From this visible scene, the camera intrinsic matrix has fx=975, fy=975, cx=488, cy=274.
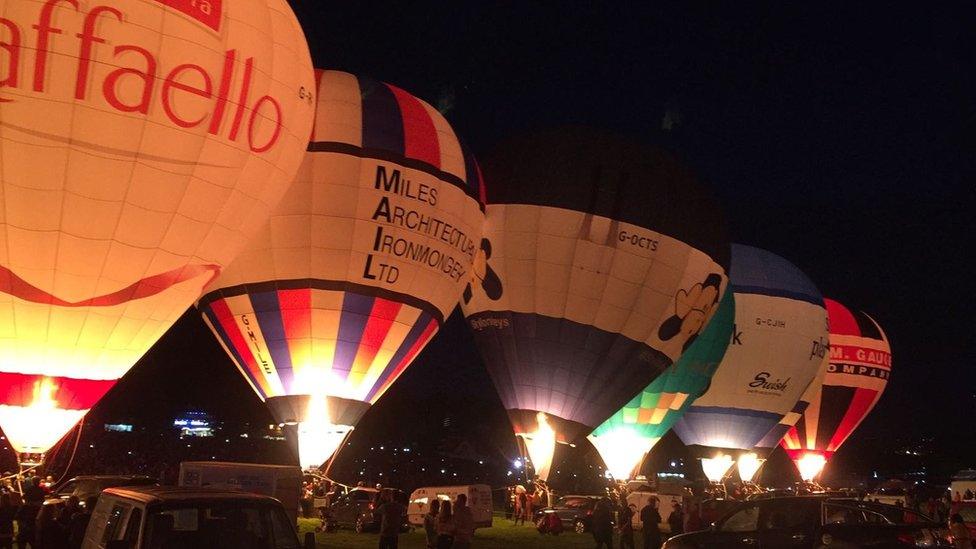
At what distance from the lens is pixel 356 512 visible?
709 inches

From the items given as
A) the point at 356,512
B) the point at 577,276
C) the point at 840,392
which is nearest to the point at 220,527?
the point at 356,512

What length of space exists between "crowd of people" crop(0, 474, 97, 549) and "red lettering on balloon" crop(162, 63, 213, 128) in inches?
189

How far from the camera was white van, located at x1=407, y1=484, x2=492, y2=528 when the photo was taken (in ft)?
60.0

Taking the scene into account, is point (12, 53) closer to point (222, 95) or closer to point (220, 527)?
point (222, 95)

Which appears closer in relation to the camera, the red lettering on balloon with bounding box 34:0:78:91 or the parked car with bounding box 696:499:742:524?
the red lettering on balloon with bounding box 34:0:78:91

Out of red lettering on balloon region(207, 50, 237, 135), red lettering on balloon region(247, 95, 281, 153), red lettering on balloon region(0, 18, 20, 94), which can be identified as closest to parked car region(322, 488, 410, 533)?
red lettering on balloon region(247, 95, 281, 153)

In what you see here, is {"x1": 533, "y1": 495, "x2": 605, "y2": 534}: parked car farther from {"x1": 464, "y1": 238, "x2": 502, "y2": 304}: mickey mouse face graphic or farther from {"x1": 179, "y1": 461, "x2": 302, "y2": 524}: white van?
{"x1": 179, "y1": 461, "x2": 302, "y2": 524}: white van

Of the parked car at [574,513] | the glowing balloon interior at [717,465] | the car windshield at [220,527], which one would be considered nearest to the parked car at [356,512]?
the parked car at [574,513]

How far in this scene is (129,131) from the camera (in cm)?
1216

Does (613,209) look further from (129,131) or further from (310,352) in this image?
(129,131)

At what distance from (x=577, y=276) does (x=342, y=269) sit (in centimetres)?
516

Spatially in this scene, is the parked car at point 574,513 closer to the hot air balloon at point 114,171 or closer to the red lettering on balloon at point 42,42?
the hot air balloon at point 114,171

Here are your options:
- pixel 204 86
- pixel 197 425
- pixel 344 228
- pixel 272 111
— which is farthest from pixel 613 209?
pixel 197 425

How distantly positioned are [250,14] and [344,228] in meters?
3.80
